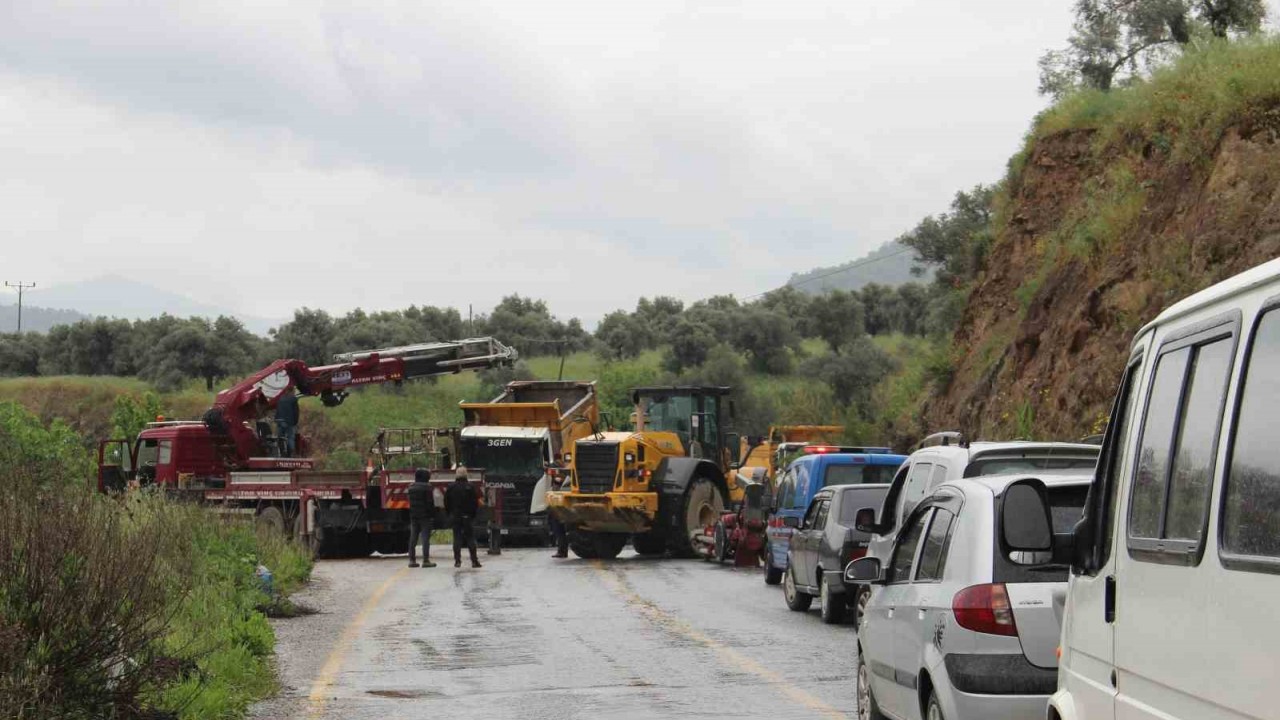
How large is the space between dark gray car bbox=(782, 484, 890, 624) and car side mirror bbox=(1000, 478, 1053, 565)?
9.71m

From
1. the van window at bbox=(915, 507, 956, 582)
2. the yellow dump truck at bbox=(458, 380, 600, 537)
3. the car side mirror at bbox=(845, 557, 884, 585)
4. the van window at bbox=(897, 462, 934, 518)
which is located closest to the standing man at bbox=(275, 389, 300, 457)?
the yellow dump truck at bbox=(458, 380, 600, 537)

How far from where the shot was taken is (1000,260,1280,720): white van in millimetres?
4051

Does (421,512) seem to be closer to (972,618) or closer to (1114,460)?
(972,618)

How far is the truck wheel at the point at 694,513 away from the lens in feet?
101

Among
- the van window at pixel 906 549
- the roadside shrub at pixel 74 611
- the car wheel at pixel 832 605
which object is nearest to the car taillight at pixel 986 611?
the van window at pixel 906 549

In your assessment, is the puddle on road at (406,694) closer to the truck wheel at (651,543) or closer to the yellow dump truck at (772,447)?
the yellow dump truck at (772,447)

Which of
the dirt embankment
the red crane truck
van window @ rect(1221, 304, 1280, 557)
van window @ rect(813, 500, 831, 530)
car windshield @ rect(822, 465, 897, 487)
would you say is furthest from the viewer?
the red crane truck

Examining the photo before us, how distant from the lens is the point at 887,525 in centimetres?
1380

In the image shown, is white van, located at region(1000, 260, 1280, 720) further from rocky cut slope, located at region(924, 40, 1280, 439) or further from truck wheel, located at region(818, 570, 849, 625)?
rocky cut slope, located at region(924, 40, 1280, 439)

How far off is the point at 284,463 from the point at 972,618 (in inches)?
1108

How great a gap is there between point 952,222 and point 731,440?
88.8 ft

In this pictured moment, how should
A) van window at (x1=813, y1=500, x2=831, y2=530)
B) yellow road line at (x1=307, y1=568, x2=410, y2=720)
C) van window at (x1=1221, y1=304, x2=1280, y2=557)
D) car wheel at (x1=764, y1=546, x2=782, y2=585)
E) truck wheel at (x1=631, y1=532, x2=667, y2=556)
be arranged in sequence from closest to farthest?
van window at (x1=1221, y1=304, x2=1280, y2=557) < yellow road line at (x1=307, y1=568, x2=410, y2=720) < van window at (x1=813, y1=500, x2=831, y2=530) < car wheel at (x1=764, y1=546, x2=782, y2=585) < truck wheel at (x1=631, y1=532, x2=667, y2=556)

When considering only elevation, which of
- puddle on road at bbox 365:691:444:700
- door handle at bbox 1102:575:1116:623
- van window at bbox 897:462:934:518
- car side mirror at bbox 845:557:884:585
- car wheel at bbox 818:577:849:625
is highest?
door handle at bbox 1102:575:1116:623

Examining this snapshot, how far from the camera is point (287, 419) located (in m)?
36.5
